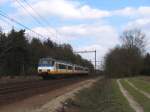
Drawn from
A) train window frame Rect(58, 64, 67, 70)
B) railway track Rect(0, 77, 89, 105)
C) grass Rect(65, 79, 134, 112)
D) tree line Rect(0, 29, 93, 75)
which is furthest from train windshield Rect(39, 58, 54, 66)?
grass Rect(65, 79, 134, 112)

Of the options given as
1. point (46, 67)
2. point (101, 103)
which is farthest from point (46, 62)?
point (101, 103)

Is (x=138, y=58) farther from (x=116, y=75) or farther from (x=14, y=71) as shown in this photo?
(x=14, y=71)

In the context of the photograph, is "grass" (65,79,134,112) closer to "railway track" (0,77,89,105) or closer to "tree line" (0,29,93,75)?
"railway track" (0,77,89,105)

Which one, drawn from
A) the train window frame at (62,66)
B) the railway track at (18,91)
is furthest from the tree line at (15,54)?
the railway track at (18,91)

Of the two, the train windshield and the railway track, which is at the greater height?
the train windshield

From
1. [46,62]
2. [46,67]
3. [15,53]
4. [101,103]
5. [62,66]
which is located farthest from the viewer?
[15,53]

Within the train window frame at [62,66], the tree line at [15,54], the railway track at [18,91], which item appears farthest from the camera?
the tree line at [15,54]

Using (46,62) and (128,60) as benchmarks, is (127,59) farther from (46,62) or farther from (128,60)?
(46,62)

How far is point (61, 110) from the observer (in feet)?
65.7

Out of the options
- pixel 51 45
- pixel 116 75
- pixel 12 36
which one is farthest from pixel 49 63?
pixel 51 45

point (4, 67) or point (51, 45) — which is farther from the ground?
point (51, 45)

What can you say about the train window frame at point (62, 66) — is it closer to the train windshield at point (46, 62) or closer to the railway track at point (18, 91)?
the train windshield at point (46, 62)

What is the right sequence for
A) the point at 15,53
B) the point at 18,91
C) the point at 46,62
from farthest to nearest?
the point at 15,53 < the point at 46,62 < the point at 18,91

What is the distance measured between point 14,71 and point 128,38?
53.8m
